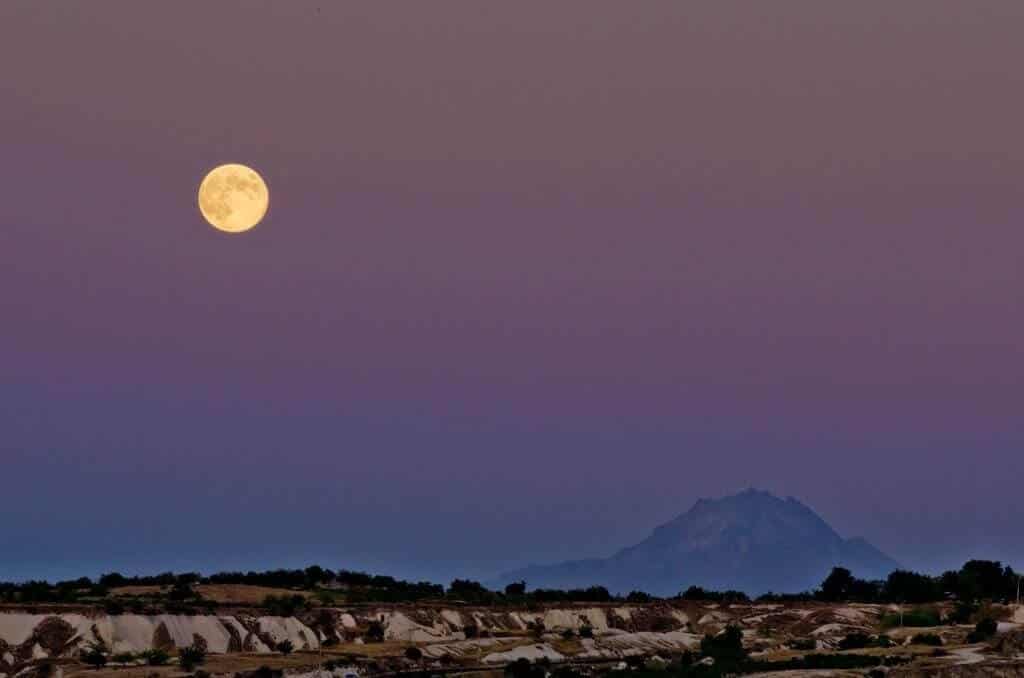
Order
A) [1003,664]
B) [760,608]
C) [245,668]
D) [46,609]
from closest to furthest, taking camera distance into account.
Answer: [1003,664], [245,668], [46,609], [760,608]

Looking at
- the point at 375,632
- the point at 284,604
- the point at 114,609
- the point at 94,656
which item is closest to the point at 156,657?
the point at 94,656

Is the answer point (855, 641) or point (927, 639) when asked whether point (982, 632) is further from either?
point (855, 641)

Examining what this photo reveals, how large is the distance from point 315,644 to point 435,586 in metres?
58.7

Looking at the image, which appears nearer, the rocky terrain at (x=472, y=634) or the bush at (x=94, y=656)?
the bush at (x=94, y=656)

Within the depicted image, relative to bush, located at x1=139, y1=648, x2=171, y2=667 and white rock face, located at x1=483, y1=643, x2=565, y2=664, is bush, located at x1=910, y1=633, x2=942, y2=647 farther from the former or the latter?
bush, located at x1=139, y1=648, x2=171, y2=667

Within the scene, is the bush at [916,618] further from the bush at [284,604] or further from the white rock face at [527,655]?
the bush at [284,604]

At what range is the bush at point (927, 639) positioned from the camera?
122 m

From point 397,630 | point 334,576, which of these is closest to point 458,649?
point 397,630

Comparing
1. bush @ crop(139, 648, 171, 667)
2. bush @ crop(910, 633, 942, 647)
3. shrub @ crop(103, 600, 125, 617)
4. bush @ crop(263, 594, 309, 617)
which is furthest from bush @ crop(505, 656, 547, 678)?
bush @ crop(910, 633, 942, 647)

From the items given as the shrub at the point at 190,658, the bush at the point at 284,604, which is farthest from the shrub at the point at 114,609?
the bush at the point at 284,604

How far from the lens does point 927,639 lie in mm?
123812

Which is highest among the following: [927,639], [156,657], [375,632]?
[375,632]

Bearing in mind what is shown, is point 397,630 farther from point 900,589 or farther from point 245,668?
point 900,589

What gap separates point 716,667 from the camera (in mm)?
104188
